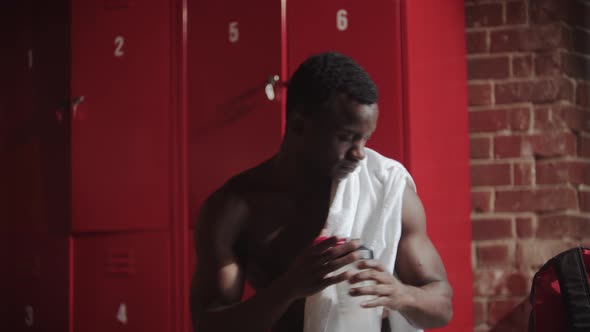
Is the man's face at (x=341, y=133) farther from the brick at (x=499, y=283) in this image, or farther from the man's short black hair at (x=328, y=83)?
the brick at (x=499, y=283)

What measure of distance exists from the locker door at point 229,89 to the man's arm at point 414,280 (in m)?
0.59

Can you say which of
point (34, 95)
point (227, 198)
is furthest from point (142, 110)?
point (227, 198)

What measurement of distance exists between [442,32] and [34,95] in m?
1.37

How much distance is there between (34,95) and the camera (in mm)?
2770

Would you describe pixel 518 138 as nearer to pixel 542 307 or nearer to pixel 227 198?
pixel 542 307

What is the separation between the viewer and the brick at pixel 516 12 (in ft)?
8.12

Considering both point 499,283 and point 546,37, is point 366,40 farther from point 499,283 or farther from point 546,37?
point 499,283

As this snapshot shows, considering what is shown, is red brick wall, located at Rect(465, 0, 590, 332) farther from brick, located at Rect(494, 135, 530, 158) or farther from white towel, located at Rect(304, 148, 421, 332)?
white towel, located at Rect(304, 148, 421, 332)

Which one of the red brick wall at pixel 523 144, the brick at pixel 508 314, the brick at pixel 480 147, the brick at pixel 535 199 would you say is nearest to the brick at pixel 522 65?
the red brick wall at pixel 523 144

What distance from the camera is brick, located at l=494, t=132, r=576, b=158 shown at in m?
2.41

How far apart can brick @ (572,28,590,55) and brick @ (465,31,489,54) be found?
266 millimetres

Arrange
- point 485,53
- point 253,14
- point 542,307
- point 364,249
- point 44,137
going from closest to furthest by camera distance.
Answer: point 364,249 → point 542,307 → point 253,14 → point 485,53 → point 44,137

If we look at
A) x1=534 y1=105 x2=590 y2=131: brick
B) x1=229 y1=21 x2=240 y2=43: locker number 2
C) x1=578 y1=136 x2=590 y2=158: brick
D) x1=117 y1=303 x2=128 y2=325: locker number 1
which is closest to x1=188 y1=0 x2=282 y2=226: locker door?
x1=229 y1=21 x2=240 y2=43: locker number 2

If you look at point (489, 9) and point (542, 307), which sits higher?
point (489, 9)
